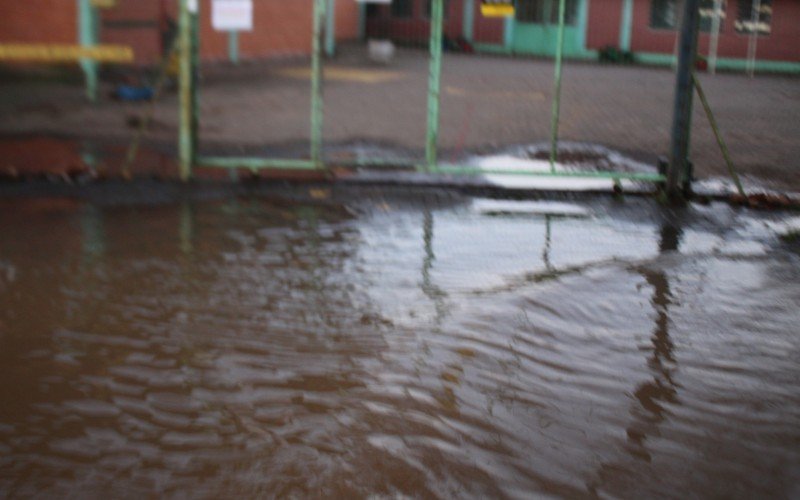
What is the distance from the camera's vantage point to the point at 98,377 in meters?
4.88

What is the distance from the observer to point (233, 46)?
76.2 feet

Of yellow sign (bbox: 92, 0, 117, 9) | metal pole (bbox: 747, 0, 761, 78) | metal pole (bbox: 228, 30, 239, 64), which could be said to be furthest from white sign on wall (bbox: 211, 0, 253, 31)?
metal pole (bbox: 747, 0, 761, 78)

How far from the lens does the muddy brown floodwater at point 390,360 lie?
157 inches

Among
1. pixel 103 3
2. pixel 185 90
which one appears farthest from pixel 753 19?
pixel 185 90

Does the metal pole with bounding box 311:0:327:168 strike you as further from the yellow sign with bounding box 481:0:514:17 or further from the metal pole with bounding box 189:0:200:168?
the yellow sign with bounding box 481:0:514:17

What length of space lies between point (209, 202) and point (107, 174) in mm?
1530

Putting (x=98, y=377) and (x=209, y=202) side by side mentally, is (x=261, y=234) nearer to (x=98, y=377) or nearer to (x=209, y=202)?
(x=209, y=202)

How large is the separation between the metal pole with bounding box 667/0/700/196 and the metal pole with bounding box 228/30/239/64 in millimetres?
14948

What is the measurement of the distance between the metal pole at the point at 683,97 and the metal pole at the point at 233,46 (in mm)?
14948

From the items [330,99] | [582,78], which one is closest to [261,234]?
[330,99]

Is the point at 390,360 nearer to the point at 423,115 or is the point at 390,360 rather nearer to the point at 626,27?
the point at 423,115

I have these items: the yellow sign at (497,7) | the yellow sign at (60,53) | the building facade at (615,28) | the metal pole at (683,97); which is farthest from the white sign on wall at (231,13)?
the building facade at (615,28)

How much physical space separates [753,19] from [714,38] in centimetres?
147

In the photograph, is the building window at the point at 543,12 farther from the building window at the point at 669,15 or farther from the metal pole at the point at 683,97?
the metal pole at the point at 683,97
